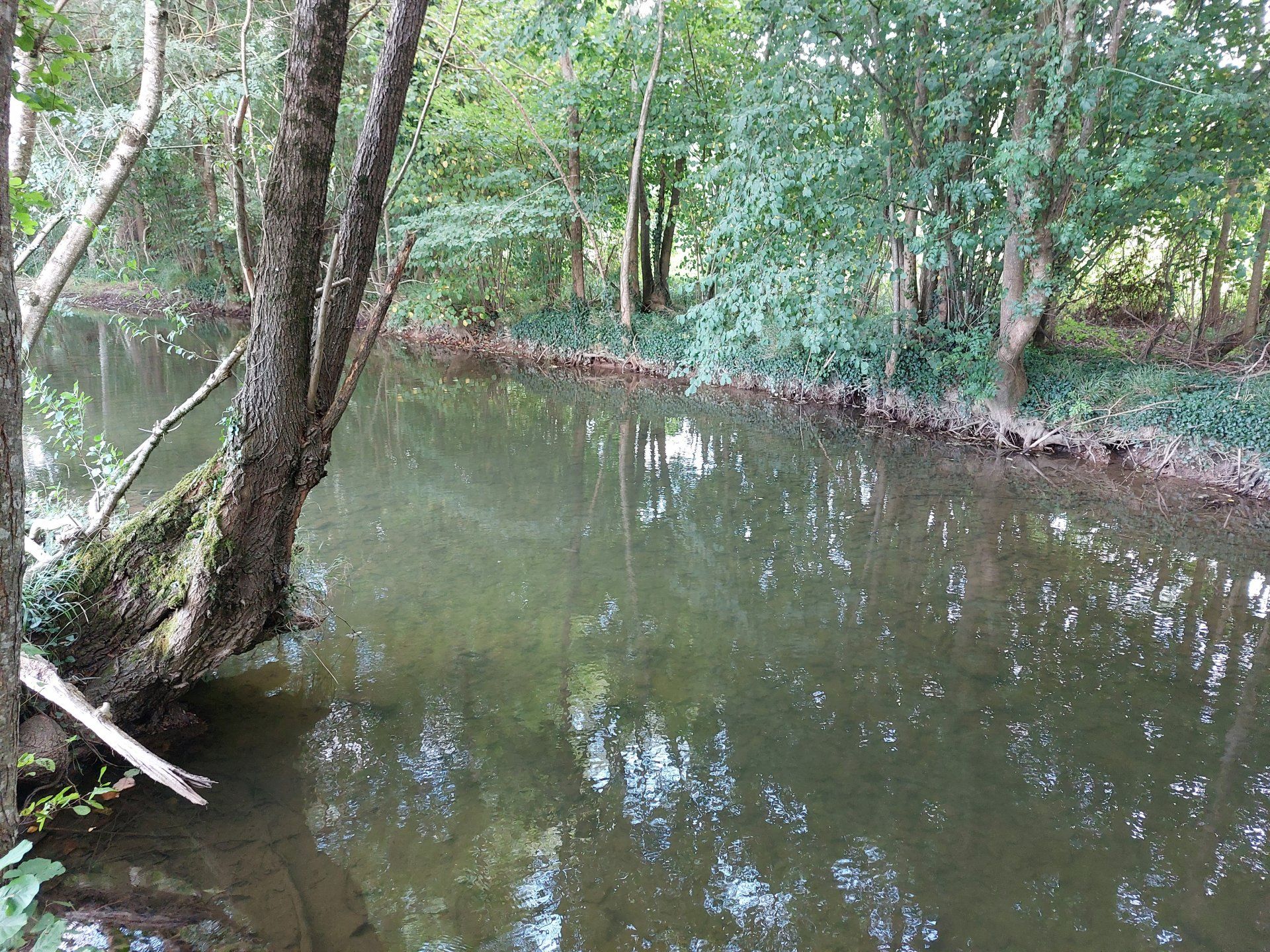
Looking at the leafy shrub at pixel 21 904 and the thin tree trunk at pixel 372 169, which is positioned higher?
the thin tree trunk at pixel 372 169

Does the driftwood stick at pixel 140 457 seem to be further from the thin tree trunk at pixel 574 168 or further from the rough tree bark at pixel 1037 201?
the thin tree trunk at pixel 574 168

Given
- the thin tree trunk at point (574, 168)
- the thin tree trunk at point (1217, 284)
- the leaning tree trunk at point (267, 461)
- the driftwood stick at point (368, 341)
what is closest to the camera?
the leaning tree trunk at point (267, 461)

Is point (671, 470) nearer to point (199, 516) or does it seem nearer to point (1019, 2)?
point (199, 516)

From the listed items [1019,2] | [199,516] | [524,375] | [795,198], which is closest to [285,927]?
[199,516]

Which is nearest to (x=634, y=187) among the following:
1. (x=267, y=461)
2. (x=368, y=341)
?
(x=368, y=341)

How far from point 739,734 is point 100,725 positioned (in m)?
2.94

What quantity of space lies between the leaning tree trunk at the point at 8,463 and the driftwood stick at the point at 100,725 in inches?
48.3

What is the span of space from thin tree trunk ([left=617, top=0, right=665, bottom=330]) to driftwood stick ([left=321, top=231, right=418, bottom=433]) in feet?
37.5

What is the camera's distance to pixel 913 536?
7062mm

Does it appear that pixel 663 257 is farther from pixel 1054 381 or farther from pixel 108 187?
pixel 108 187

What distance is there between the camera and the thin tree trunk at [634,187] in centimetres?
1318

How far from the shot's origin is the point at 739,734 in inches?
161

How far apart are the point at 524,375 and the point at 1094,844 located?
13650mm

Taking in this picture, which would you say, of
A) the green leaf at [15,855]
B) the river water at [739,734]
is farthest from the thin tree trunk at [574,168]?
the green leaf at [15,855]
